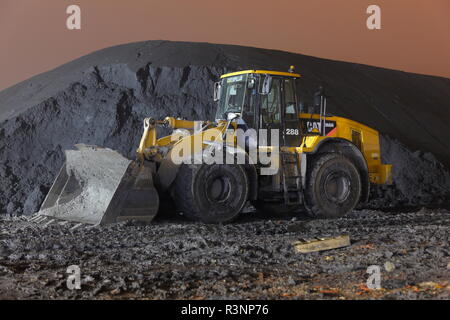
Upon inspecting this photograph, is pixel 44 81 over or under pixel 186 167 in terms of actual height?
over

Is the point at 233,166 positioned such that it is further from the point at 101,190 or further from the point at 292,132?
the point at 101,190

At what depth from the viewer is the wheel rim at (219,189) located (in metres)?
9.59

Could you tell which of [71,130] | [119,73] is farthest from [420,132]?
[71,130]

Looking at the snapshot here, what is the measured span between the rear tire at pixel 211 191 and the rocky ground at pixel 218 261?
0.46 metres

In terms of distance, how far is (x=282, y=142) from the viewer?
34.8 ft

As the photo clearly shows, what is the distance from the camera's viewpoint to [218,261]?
622cm

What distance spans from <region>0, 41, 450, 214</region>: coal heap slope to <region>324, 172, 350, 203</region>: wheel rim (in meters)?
6.56

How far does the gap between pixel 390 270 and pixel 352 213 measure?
5.85 metres

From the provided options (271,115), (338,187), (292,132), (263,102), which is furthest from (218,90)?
(338,187)

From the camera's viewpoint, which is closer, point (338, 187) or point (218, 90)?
point (218, 90)

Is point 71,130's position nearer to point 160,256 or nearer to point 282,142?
point 282,142
